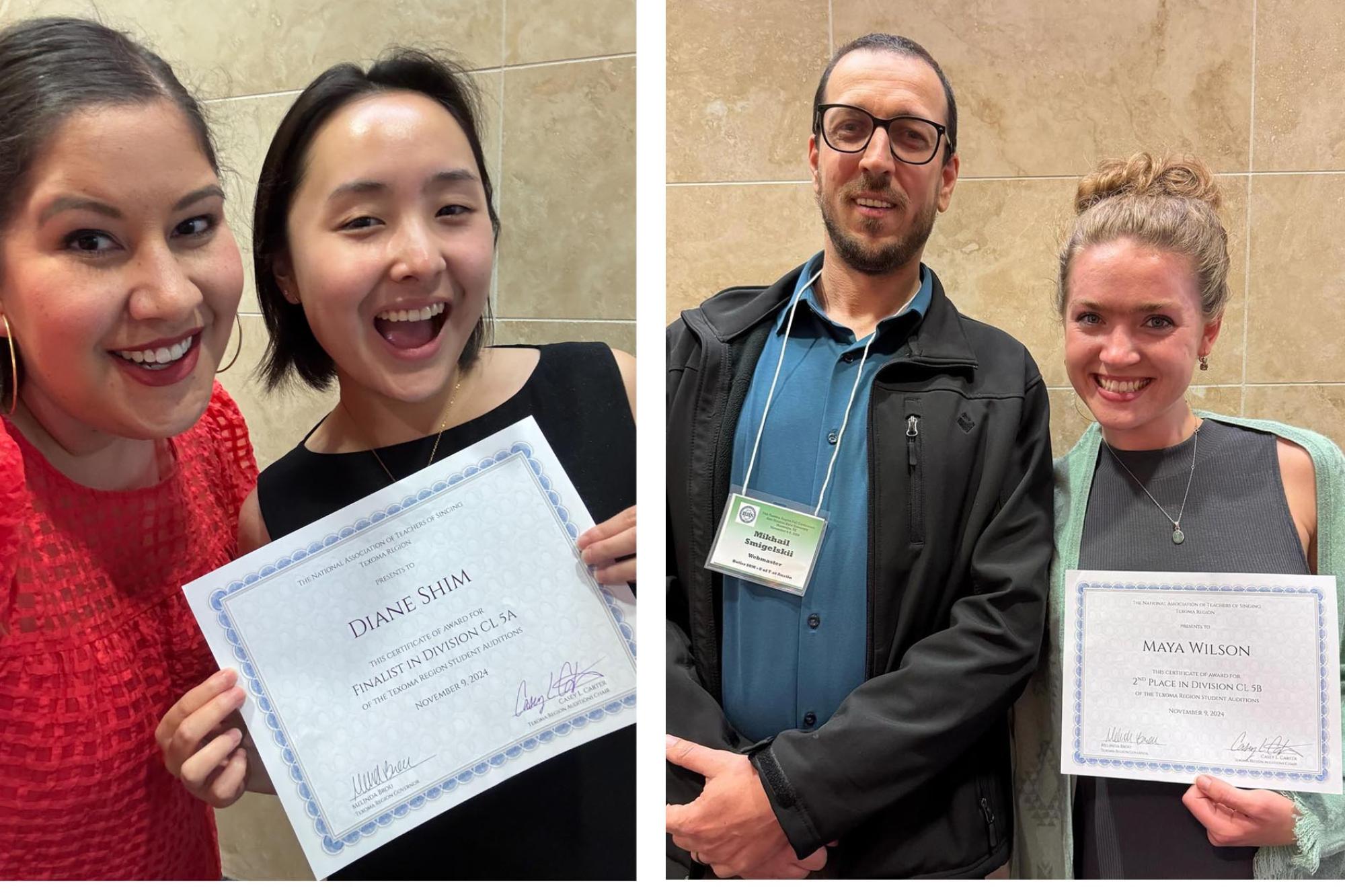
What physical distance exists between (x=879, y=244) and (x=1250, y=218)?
1.58 ft

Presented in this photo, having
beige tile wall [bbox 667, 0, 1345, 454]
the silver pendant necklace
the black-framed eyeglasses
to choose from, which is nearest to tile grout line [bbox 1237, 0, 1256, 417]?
beige tile wall [bbox 667, 0, 1345, 454]

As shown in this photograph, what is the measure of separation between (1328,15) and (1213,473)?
0.61 m

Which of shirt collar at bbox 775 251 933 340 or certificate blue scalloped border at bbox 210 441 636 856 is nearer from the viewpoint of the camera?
certificate blue scalloped border at bbox 210 441 636 856

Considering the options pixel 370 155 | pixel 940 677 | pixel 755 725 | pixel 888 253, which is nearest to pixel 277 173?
pixel 370 155

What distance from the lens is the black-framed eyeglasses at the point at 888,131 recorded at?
48.4 inches

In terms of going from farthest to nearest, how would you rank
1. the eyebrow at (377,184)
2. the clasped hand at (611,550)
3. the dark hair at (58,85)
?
1. the clasped hand at (611,550)
2. the eyebrow at (377,184)
3. the dark hair at (58,85)

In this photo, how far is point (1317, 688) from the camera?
1173 millimetres

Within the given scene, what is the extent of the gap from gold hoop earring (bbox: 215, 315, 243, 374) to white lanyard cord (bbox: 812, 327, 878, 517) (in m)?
0.64

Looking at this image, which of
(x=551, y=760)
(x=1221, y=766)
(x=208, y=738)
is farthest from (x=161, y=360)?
(x=1221, y=766)

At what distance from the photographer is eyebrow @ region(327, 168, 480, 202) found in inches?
42.3

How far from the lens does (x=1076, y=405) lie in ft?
4.15

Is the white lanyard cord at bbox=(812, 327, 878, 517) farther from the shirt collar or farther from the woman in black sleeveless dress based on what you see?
the woman in black sleeveless dress
